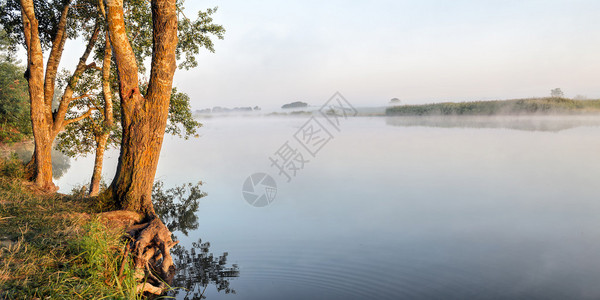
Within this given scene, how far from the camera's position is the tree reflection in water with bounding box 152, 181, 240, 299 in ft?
20.7

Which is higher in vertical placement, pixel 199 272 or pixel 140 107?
pixel 140 107

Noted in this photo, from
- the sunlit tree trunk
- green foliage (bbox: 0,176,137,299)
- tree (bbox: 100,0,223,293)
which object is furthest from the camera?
the sunlit tree trunk

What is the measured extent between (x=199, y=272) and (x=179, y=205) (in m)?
6.18

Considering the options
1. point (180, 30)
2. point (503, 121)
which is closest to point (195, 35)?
point (180, 30)

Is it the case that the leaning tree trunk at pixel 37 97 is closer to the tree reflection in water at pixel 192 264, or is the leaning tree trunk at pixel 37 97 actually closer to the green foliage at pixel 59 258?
the tree reflection in water at pixel 192 264

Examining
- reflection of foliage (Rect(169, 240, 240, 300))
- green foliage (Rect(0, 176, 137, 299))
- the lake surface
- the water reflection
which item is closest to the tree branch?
the lake surface

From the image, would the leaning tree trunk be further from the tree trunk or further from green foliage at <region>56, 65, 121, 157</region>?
the tree trunk

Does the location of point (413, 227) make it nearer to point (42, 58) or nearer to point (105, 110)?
point (105, 110)

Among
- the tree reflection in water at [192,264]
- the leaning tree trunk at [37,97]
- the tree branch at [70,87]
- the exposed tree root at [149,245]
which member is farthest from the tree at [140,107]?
the tree branch at [70,87]

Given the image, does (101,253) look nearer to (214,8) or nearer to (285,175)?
(214,8)

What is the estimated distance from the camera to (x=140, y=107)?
7078 mm

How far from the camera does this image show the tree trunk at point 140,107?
7.01m

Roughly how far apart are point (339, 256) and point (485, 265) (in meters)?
2.66

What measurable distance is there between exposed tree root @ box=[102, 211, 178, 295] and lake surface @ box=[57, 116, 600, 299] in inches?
33.0
